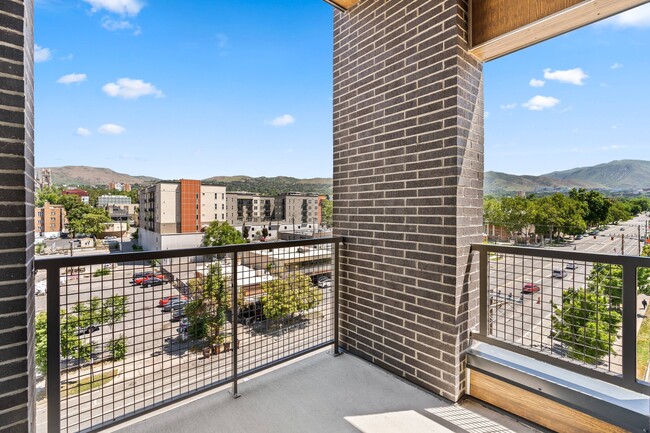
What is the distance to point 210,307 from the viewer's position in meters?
2.61

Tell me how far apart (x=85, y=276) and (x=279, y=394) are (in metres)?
1.45

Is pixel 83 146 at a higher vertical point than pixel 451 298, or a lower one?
higher

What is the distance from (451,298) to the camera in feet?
6.47

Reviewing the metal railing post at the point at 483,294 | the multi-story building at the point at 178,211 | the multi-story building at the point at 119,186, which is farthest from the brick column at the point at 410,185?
the multi-story building at the point at 119,186

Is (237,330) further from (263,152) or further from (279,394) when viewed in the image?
(263,152)

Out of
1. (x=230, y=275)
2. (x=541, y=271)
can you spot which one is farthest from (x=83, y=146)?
(x=541, y=271)

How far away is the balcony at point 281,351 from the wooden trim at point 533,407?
12 millimetres

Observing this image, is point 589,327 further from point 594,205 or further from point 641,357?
point 594,205

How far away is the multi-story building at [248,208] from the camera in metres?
10.9

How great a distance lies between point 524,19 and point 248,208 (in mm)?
10370

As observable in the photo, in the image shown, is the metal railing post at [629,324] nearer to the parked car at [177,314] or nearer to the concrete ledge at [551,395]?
the concrete ledge at [551,395]

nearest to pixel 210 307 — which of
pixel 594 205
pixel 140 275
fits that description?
pixel 140 275

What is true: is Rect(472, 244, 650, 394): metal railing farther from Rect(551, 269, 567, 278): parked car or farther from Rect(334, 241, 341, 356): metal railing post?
Rect(334, 241, 341, 356): metal railing post

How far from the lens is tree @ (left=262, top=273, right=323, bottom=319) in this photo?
242cm
